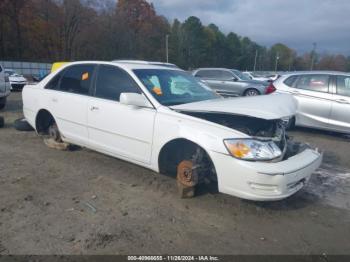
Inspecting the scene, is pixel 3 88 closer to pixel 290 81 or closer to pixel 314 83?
pixel 290 81

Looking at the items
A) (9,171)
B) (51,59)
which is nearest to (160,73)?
(9,171)

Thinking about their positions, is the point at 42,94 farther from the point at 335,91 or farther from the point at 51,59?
the point at 51,59

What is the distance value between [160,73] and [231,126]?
151cm

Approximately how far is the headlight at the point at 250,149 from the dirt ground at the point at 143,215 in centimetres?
69

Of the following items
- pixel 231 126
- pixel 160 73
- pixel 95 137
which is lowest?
pixel 95 137

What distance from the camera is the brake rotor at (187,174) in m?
3.61

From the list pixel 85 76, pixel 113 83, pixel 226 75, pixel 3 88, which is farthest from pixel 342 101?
pixel 3 88

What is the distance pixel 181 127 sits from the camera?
142 inches

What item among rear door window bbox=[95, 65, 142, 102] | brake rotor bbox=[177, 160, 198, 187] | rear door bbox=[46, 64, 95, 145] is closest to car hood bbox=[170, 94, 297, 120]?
brake rotor bbox=[177, 160, 198, 187]

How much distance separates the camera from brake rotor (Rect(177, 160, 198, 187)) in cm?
361

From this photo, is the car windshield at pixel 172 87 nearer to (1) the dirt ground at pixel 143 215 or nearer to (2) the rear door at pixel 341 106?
(1) the dirt ground at pixel 143 215

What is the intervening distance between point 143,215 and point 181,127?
103cm

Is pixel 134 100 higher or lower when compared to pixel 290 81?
lower

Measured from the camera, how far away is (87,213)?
3369 millimetres
